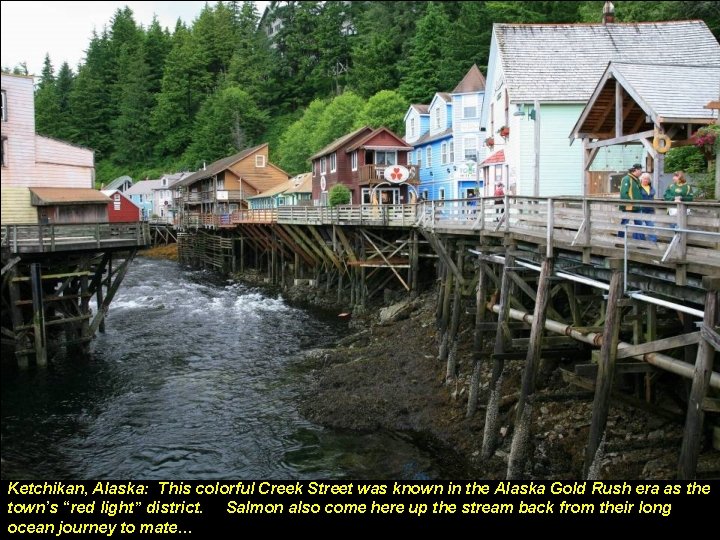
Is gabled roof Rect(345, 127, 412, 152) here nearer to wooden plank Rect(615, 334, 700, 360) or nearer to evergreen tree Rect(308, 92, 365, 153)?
evergreen tree Rect(308, 92, 365, 153)

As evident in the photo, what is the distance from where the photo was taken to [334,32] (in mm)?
86750

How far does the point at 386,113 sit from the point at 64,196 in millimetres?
35243

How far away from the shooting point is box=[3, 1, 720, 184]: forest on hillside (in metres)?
69.6

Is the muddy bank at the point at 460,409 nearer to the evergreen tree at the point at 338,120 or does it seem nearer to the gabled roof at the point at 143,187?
the evergreen tree at the point at 338,120

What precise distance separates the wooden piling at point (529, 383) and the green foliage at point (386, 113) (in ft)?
145

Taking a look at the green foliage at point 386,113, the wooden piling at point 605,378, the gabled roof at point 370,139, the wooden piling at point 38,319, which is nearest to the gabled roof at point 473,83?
the gabled roof at point 370,139

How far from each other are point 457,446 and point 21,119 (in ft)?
63.2

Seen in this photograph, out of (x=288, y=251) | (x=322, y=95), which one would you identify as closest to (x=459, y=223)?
(x=288, y=251)

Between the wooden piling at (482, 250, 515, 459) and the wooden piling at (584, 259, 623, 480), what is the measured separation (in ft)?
10.6

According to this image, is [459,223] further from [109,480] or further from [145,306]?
[145,306]

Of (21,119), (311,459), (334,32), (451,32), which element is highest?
(334,32)

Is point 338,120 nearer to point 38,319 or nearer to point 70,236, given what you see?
point 70,236

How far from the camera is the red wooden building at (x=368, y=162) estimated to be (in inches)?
1594

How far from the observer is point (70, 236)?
814 inches
